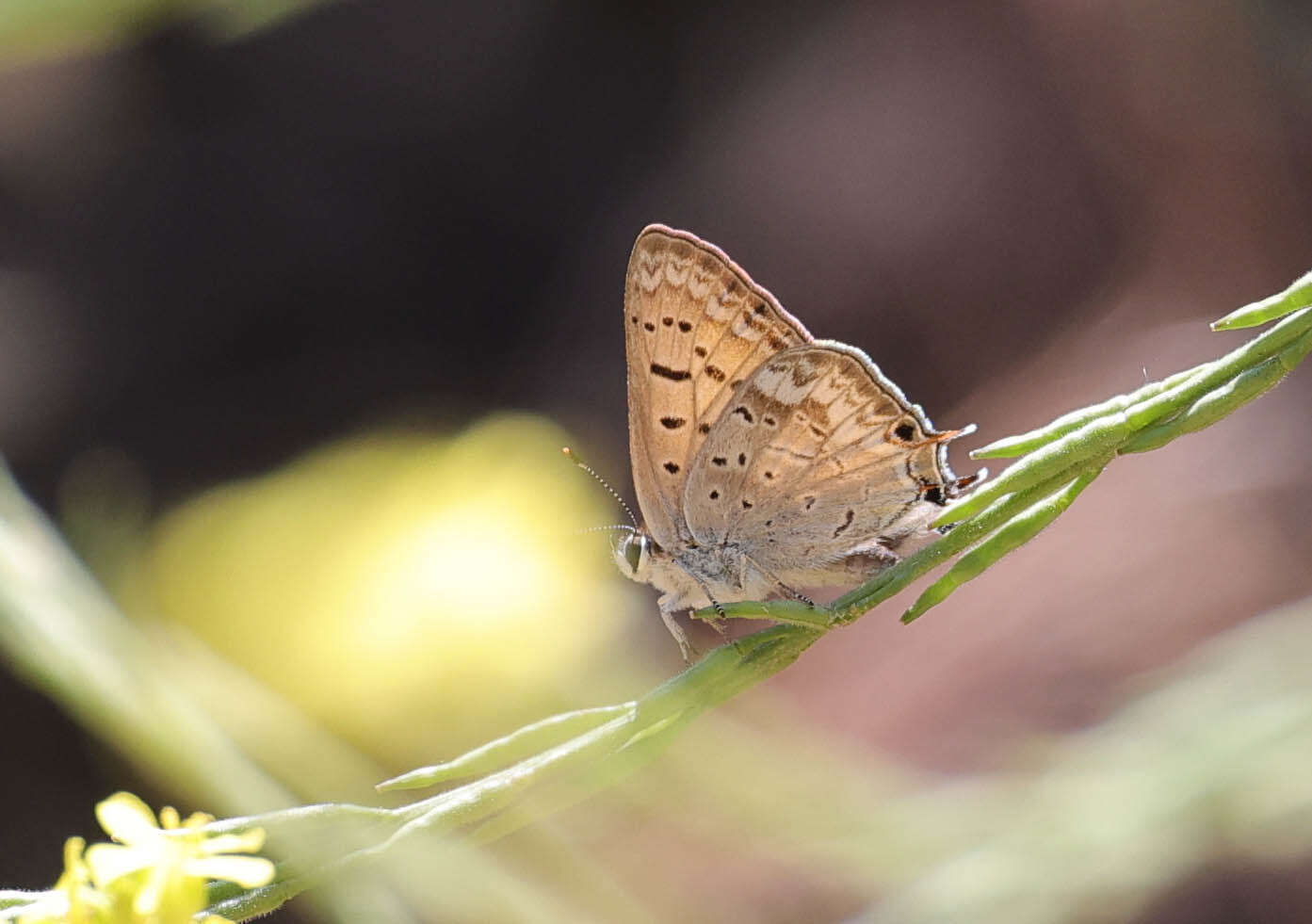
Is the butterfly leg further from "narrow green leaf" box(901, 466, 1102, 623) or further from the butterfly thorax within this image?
"narrow green leaf" box(901, 466, 1102, 623)

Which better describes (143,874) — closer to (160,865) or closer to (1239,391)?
(160,865)

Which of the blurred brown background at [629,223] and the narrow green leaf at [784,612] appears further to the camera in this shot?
the blurred brown background at [629,223]

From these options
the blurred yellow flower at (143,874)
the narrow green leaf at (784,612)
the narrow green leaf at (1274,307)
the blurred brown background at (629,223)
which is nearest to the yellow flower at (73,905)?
the blurred yellow flower at (143,874)

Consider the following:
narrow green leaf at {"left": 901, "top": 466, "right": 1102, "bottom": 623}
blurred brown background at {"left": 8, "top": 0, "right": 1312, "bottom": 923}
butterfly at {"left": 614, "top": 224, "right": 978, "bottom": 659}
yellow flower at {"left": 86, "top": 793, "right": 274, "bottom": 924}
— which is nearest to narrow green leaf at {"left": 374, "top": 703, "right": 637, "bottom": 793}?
yellow flower at {"left": 86, "top": 793, "right": 274, "bottom": 924}

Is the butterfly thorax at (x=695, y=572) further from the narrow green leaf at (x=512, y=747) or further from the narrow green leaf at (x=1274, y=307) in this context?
the narrow green leaf at (x=1274, y=307)

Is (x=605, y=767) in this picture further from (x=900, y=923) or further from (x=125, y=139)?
(x=125, y=139)
